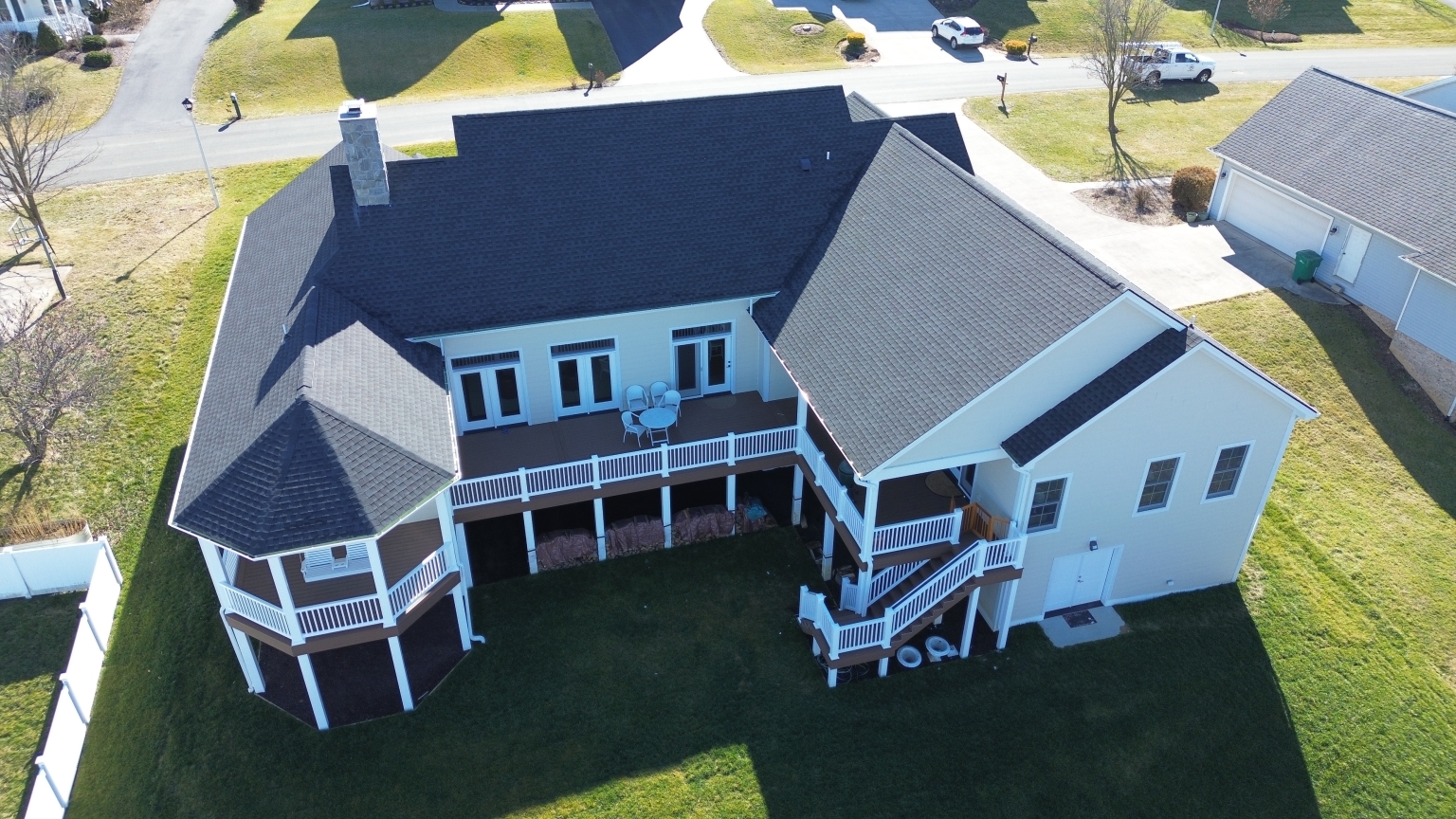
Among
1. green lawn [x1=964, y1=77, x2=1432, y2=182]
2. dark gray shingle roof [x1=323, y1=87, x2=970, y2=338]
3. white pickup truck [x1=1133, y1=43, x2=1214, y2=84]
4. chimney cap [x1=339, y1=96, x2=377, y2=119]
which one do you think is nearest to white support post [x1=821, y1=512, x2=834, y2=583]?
dark gray shingle roof [x1=323, y1=87, x2=970, y2=338]

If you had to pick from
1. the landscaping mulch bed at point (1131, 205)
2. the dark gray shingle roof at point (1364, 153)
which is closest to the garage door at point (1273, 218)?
the dark gray shingle roof at point (1364, 153)

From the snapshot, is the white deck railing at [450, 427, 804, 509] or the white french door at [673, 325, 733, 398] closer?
the white deck railing at [450, 427, 804, 509]

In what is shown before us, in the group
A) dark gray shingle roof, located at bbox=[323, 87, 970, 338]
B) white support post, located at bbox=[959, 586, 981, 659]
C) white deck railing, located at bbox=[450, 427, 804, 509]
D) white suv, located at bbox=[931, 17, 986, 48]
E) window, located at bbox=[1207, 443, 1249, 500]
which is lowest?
white support post, located at bbox=[959, 586, 981, 659]

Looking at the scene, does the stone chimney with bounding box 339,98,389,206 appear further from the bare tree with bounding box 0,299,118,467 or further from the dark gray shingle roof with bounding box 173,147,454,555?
the bare tree with bounding box 0,299,118,467

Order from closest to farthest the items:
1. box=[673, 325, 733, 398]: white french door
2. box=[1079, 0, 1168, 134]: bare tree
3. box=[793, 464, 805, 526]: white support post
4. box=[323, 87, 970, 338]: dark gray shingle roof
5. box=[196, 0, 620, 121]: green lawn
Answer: box=[323, 87, 970, 338]: dark gray shingle roof, box=[793, 464, 805, 526]: white support post, box=[673, 325, 733, 398]: white french door, box=[1079, 0, 1168, 134]: bare tree, box=[196, 0, 620, 121]: green lawn

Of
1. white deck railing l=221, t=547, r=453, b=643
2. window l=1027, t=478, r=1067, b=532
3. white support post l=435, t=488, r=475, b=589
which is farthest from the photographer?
window l=1027, t=478, r=1067, b=532

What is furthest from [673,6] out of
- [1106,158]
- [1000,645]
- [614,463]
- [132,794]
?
[132,794]

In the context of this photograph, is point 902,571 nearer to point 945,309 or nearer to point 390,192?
point 945,309
